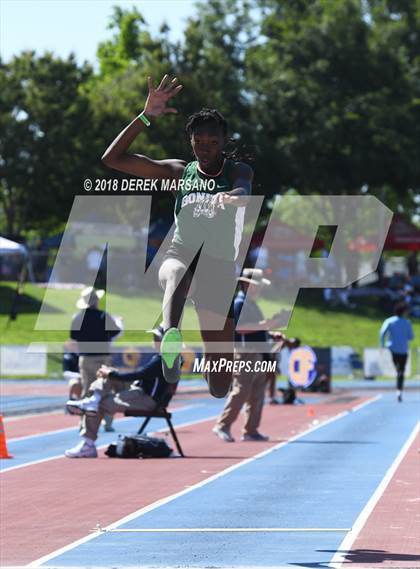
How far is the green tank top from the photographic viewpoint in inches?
315

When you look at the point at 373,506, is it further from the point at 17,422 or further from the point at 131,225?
the point at 131,225

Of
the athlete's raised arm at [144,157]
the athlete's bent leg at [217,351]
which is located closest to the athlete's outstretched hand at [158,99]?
the athlete's raised arm at [144,157]

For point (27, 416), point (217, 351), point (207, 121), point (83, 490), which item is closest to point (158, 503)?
point (83, 490)

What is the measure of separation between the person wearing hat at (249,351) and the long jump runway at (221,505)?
39 cm

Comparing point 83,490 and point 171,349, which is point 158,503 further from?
point 171,349

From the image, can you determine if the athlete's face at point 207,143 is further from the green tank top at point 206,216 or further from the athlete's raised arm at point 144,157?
the athlete's raised arm at point 144,157

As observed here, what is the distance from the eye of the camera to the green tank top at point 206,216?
8.00m

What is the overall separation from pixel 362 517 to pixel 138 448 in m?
5.54

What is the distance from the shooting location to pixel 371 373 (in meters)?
36.7

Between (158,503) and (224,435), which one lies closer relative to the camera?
(158,503)

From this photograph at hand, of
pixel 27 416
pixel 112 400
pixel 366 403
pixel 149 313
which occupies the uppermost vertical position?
pixel 149 313

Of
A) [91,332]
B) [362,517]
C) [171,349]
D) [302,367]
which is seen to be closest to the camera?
[171,349]

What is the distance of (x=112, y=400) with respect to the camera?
15867mm

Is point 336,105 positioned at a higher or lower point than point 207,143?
higher
